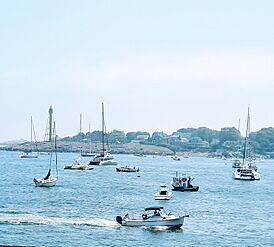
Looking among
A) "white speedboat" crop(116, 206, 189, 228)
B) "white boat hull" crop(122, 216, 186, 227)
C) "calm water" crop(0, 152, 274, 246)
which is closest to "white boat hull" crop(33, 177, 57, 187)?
"calm water" crop(0, 152, 274, 246)

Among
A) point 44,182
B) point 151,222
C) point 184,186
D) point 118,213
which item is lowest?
point 118,213

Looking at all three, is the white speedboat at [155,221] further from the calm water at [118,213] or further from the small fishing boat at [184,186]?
the small fishing boat at [184,186]

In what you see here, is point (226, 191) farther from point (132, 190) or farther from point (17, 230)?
point (17, 230)

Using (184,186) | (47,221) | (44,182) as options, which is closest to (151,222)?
(47,221)

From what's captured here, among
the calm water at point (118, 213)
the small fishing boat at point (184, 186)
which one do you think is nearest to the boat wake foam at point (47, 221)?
the calm water at point (118, 213)

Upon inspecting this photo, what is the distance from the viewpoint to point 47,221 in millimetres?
→ 62625

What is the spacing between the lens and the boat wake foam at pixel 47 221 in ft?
201

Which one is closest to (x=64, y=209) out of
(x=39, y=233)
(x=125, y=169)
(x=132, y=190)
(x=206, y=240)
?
(x=39, y=233)

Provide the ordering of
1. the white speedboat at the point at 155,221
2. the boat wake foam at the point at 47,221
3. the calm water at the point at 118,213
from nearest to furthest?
the calm water at the point at 118,213 → the white speedboat at the point at 155,221 → the boat wake foam at the point at 47,221

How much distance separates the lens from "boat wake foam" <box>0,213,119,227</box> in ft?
201

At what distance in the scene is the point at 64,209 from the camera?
242 ft

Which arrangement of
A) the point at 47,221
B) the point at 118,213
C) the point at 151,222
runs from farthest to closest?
the point at 118,213 < the point at 47,221 < the point at 151,222

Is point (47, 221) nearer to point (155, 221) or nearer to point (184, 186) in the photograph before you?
point (155, 221)

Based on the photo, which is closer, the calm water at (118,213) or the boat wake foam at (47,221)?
the calm water at (118,213)
